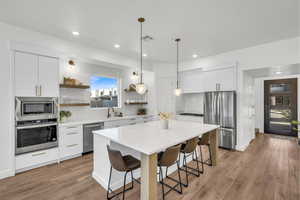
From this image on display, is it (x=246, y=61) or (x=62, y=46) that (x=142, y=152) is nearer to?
(x=62, y=46)

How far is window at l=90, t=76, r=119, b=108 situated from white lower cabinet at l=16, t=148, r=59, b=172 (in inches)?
65.3

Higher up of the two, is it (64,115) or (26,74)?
(26,74)

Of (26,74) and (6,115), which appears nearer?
(6,115)

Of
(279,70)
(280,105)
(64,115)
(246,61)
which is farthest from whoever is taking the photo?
(280,105)

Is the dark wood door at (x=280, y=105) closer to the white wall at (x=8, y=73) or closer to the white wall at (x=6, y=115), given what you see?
the white wall at (x=8, y=73)

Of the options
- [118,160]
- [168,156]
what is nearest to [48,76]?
[118,160]

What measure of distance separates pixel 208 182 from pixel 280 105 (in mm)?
5238

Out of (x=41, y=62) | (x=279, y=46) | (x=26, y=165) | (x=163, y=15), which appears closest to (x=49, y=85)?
(x=41, y=62)

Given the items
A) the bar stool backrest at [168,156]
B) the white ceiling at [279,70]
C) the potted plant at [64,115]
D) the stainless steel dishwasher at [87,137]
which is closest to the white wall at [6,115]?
the potted plant at [64,115]

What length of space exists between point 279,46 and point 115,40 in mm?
3962

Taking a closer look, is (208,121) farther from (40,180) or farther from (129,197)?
(40,180)

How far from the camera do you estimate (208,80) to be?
459 centimetres

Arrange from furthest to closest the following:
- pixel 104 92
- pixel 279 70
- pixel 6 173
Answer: pixel 104 92 < pixel 279 70 < pixel 6 173

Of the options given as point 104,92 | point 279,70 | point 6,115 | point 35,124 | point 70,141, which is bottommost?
point 70,141
